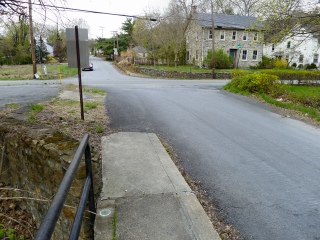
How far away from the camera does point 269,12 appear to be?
A: 12.4m

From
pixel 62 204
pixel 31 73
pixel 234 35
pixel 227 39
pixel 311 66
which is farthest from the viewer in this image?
pixel 311 66

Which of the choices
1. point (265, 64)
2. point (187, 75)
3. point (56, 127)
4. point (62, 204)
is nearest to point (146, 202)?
point (62, 204)

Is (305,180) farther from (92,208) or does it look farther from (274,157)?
(92,208)

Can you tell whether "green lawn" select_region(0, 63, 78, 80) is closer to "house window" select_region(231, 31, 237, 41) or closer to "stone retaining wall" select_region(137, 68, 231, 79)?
"stone retaining wall" select_region(137, 68, 231, 79)

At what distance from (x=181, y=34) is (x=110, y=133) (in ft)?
104

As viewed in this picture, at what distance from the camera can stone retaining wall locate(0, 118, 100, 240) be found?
2797mm

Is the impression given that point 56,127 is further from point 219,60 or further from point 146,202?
point 219,60

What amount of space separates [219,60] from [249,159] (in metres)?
29.1

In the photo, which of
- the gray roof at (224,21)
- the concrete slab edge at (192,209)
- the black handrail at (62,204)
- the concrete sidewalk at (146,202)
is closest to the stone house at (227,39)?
the gray roof at (224,21)

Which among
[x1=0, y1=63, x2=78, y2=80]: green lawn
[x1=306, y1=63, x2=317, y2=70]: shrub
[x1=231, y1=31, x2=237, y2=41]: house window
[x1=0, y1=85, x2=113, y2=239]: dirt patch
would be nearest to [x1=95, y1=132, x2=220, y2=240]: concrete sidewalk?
[x1=0, y1=85, x2=113, y2=239]: dirt patch

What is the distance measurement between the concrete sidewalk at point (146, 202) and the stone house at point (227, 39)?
32.4m

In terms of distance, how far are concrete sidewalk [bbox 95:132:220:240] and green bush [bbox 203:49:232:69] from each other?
29.5m

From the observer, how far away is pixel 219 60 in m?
32.2

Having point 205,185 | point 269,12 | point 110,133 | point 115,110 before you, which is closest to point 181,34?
point 269,12
